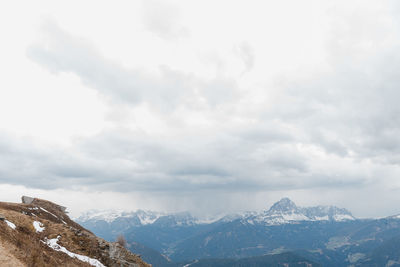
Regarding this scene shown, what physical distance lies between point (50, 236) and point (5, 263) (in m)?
25.8

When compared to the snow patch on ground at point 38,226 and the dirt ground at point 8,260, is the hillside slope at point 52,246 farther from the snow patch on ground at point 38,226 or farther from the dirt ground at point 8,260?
the dirt ground at point 8,260

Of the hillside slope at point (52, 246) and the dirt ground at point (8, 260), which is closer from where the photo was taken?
the dirt ground at point (8, 260)

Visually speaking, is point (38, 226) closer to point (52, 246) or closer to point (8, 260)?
point (52, 246)

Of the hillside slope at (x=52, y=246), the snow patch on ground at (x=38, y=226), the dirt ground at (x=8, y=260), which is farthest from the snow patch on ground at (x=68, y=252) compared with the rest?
the dirt ground at (x=8, y=260)

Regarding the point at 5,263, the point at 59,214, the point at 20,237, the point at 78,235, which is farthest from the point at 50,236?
the point at 59,214

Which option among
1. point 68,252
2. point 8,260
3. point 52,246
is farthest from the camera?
point 52,246

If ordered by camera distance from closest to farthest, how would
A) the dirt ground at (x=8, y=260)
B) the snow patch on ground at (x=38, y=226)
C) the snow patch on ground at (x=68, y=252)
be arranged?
1. the dirt ground at (x=8, y=260)
2. the snow patch on ground at (x=68, y=252)
3. the snow patch on ground at (x=38, y=226)

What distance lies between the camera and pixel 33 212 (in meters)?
87.3

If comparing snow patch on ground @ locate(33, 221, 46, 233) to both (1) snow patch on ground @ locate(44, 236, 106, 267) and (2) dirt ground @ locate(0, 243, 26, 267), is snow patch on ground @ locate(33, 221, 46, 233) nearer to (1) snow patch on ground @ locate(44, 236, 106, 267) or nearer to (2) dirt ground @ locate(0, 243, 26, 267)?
(1) snow patch on ground @ locate(44, 236, 106, 267)

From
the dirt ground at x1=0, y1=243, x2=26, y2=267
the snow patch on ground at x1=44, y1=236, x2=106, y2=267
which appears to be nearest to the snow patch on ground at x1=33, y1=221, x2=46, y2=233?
the snow patch on ground at x1=44, y1=236, x2=106, y2=267

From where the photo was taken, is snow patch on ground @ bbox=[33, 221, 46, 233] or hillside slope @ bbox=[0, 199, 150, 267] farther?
snow patch on ground @ bbox=[33, 221, 46, 233]

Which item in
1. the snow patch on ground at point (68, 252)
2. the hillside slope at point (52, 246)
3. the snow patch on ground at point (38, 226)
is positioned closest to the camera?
the hillside slope at point (52, 246)

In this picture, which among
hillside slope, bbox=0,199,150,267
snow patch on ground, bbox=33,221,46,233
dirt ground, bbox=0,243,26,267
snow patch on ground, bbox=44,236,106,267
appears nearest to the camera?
dirt ground, bbox=0,243,26,267

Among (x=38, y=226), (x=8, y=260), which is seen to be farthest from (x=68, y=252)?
(x=8, y=260)
